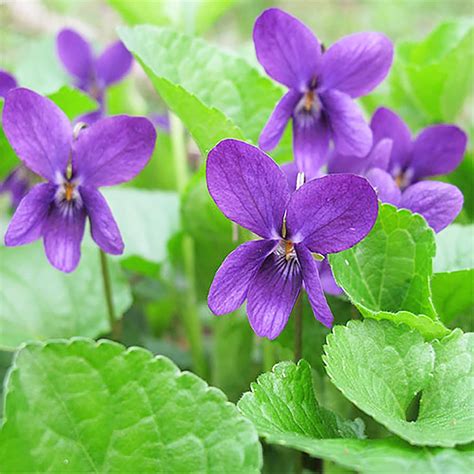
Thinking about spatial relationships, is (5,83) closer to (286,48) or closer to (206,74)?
(206,74)

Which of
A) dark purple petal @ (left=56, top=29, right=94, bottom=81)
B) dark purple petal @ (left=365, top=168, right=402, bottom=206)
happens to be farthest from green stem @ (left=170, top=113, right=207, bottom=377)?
dark purple petal @ (left=365, top=168, right=402, bottom=206)

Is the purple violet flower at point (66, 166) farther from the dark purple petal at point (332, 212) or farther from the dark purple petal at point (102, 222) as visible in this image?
the dark purple petal at point (332, 212)

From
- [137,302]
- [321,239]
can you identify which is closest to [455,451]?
[321,239]

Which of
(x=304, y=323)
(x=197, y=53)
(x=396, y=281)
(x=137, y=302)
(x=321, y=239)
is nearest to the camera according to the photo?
(x=321, y=239)

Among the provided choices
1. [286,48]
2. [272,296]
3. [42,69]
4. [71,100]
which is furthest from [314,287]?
[42,69]

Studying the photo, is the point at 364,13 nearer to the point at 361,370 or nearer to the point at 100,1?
the point at 100,1

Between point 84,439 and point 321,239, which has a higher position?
point 321,239
